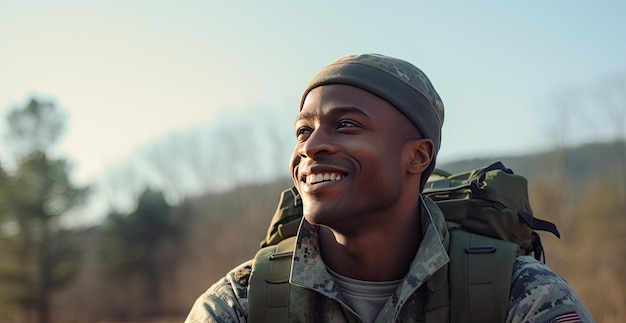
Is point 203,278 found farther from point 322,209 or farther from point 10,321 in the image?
point 322,209

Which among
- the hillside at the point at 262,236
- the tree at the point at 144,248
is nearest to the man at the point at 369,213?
the hillside at the point at 262,236

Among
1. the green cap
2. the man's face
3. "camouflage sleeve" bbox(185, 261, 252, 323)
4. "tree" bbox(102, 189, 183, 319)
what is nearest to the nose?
the man's face

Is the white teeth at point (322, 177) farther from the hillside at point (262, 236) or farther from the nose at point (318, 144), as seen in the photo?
the hillside at point (262, 236)

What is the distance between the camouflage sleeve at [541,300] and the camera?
2.89 metres

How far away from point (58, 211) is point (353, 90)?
31063 millimetres

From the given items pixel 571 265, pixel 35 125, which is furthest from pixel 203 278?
pixel 571 265

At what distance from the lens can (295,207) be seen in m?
3.69

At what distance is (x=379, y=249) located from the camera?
10.4 ft

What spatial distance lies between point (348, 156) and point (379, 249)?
499 mm

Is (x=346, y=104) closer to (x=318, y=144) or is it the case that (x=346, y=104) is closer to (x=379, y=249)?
(x=318, y=144)

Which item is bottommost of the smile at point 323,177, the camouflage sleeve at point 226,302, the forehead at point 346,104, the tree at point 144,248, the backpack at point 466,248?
the tree at point 144,248

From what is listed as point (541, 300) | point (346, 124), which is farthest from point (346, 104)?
point (541, 300)

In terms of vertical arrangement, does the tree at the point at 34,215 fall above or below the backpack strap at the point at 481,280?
below

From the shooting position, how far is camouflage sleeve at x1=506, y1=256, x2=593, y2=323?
2889 mm
